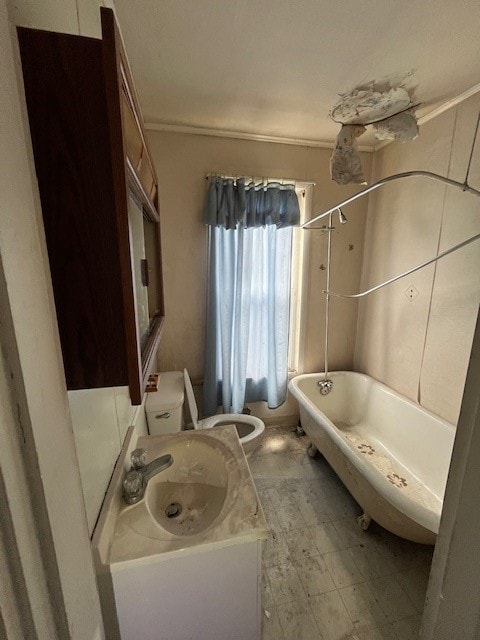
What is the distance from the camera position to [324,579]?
1.31 meters

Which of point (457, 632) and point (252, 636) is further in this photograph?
point (252, 636)

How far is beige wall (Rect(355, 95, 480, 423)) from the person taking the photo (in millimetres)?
1565

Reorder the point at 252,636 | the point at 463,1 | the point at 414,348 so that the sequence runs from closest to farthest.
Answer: the point at 252,636
the point at 463,1
the point at 414,348

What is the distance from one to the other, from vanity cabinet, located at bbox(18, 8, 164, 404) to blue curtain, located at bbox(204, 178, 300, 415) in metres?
1.46

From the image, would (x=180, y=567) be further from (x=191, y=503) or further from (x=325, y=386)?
(x=325, y=386)

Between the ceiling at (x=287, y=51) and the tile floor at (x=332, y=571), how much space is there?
2293 millimetres

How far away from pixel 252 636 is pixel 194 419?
41.6 inches

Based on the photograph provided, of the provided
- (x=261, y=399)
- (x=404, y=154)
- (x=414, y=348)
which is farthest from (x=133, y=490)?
(x=404, y=154)

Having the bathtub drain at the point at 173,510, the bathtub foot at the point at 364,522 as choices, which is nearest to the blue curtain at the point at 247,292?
the bathtub foot at the point at 364,522

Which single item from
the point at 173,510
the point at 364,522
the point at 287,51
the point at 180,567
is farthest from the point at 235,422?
the point at 287,51

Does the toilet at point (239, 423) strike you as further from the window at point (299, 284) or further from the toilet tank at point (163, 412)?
the window at point (299, 284)

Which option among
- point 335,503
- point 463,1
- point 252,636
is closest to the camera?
Answer: point 252,636

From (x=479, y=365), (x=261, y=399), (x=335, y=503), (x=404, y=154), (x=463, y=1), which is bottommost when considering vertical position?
→ (x=335, y=503)

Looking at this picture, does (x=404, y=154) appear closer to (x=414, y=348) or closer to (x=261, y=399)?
(x=414, y=348)
